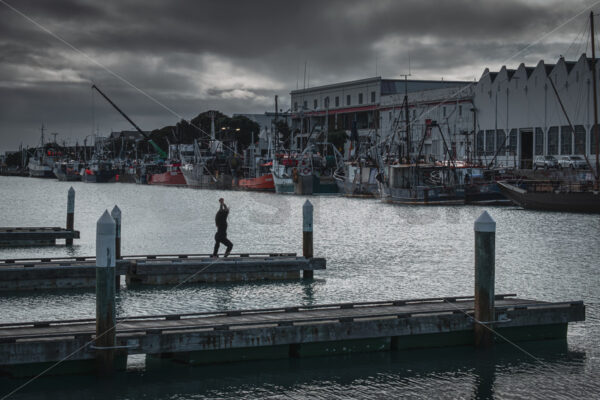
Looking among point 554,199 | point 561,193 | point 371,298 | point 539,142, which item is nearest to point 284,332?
point 371,298

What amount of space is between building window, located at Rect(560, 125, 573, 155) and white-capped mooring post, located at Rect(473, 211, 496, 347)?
93638 millimetres

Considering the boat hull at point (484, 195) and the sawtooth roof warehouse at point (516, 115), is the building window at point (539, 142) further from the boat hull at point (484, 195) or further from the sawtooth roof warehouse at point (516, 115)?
the boat hull at point (484, 195)

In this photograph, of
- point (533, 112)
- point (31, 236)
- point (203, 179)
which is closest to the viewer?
point (31, 236)

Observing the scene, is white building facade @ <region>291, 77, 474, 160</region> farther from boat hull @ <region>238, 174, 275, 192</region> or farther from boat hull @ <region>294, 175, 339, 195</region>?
boat hull @ <region>294, 175, 339, 195</region>

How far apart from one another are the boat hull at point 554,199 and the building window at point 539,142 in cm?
2964

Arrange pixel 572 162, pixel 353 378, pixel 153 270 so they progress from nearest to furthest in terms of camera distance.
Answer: pixel 353 378, pixel 153 270, pixel 572 162

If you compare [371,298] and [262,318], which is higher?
[262,318]

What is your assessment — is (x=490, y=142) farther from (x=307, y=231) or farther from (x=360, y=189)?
(x=307, y=231)

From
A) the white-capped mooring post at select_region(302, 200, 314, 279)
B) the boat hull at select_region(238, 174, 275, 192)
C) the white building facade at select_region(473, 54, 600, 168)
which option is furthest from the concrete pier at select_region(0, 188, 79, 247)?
the boat hull at select_region(238, 174, 275, 192)

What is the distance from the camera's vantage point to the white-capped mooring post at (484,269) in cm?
1900

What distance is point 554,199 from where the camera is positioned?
78938 millimetres

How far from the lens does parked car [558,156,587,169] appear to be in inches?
3947

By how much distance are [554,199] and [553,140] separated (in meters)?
34.9

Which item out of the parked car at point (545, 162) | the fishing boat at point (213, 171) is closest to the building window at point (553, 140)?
the parked car at point (545, 162)
